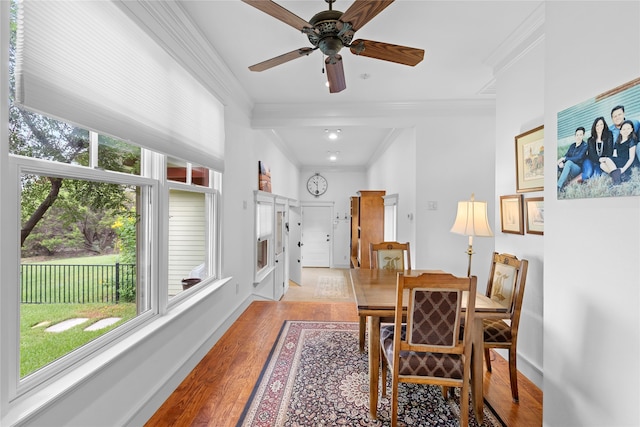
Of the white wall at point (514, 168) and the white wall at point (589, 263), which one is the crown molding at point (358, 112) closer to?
the white wall at point (514, 168)

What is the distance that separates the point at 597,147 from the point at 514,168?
4.11 ft

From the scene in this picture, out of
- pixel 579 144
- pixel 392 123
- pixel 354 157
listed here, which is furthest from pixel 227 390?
pixel 354 157

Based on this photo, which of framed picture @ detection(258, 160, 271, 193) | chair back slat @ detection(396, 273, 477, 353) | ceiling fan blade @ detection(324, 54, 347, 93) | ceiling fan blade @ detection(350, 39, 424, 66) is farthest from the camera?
framed picture @ detection(258, 160, 271, 193)

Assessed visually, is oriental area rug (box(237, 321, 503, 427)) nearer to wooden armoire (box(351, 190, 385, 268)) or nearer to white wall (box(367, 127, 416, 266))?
white wall (box(367, 127, 416, 266))

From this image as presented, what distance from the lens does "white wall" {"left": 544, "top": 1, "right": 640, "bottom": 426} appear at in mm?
1208

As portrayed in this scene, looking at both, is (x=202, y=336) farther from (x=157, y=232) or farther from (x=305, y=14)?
(x=305, y=14)

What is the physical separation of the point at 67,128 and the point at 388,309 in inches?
76.0

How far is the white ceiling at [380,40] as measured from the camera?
6.84 ft

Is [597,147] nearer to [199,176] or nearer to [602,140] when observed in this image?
[602,140]

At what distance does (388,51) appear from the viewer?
191cm

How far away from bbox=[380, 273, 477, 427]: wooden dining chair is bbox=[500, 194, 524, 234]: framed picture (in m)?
1.15

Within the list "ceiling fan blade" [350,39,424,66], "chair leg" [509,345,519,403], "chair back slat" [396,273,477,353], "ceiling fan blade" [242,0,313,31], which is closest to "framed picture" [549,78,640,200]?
"chair back slat" [396,273,477,353]

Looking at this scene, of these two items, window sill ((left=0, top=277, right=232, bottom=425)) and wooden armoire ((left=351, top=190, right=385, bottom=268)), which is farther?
wooden armoire ((left=351, top=190, right=385, bottom=268))

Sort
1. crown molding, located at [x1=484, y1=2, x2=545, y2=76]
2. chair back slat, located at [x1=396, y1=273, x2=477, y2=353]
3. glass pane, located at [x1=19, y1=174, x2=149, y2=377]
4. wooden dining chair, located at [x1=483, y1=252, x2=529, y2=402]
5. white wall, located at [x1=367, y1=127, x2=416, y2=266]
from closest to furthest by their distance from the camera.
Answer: glass pane, located at [x1=19, y1=174, x2=149, y2=377] → chair back slat, located at [x1=396, y1=273, x2=477, y2=353] → wooden dining chair, located at [x1=483, y1=252, x2=529, y2=402] → crown molding, located at [x1=484, y1=2, x2=545, y2=76] → white wall, located at [x1=367, y1=127, x2=416, y2=266]
